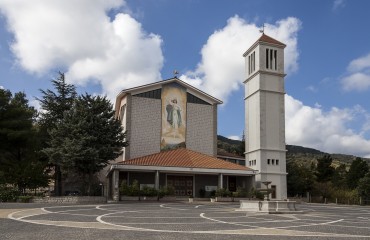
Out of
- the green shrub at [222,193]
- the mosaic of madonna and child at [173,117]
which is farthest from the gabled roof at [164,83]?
the green shrub at [222,193]

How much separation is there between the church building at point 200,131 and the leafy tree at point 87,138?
19.3 ft

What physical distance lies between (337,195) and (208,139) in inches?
800

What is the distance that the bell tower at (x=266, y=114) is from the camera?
50688 millimetres

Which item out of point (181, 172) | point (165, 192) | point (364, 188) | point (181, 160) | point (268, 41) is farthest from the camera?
point (268, 41)

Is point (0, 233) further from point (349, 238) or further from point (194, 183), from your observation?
point (194, 183)

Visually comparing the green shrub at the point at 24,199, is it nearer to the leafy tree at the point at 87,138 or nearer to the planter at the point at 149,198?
the leafy tree at the point at 87,138

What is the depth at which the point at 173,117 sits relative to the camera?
5047 cm

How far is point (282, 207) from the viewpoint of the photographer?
79.5 ft

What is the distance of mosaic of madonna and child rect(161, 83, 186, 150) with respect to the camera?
49938mm

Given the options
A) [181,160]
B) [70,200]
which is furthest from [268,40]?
[70,200]

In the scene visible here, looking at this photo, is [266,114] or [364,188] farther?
[266,114]

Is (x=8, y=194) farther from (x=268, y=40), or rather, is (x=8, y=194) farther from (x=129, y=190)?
(x=268, y=40)

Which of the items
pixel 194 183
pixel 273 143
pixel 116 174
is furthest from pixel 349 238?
pixel 273 143

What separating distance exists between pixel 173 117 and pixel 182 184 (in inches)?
351
